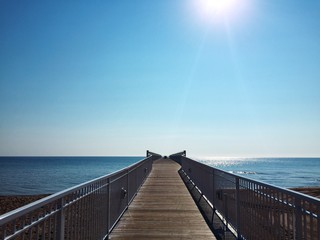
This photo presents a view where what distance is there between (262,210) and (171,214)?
410cm

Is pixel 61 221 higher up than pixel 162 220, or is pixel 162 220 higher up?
pixel 61 221

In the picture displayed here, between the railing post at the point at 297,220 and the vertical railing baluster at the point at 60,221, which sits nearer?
the railing post at the point at 297,220

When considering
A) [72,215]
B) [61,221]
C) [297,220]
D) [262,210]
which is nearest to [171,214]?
[262,210]

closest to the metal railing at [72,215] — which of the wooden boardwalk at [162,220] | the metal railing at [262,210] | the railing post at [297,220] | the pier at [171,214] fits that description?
the pier at [171,214]

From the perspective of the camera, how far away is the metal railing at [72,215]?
2.75 m

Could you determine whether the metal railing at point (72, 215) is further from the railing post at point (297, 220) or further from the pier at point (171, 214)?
the railing post at point (297, 220)

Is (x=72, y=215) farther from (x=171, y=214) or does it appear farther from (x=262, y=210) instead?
(x=171, y=214)

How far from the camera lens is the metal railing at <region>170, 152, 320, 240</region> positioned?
138 inches

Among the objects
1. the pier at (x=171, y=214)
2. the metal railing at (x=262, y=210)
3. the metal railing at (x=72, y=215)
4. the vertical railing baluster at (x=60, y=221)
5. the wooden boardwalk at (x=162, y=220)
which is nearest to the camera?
the metal railing at (x=72, y=215)

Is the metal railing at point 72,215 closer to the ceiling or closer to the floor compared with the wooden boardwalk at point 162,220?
closer to the ceiling

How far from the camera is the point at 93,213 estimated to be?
5.41 meters

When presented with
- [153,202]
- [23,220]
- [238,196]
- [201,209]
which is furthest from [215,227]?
[23,220]

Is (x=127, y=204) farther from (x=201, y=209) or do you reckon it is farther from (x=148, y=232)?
(x=148, y=232)

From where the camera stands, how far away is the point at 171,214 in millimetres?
8609
